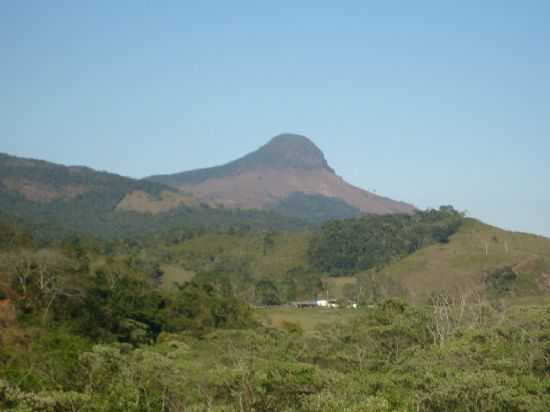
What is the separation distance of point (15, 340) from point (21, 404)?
2781 centimetres

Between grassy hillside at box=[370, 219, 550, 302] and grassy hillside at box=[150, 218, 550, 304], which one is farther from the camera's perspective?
grassy hillside at box=[370, 219, 550, 302]

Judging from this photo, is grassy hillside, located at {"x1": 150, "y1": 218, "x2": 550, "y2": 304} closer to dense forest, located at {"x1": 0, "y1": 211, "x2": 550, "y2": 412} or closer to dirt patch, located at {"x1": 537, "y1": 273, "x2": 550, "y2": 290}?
dirt patch, located at {"x1": 537, "y1": 273, "x2": 550, "y2": 290}

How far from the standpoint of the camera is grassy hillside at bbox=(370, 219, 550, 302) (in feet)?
420

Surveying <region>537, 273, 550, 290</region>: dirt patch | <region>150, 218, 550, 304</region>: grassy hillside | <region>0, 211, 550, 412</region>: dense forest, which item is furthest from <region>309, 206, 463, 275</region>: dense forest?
<region>0, 211, 550, 412</region>: dense forest

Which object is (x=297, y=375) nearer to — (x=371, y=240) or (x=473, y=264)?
(x=473, y=264)

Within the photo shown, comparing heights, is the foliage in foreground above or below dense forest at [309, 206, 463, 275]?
below

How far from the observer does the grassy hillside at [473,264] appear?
128 m

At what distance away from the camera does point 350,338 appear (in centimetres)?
4656

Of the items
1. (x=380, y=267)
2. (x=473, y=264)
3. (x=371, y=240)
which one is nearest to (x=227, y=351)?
(x=473, y=264)

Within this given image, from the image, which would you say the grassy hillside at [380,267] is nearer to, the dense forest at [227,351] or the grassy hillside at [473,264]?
the grassy hillside at [473,264]


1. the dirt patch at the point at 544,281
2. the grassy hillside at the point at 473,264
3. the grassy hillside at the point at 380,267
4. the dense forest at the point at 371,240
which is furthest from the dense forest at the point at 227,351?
the dense forest at the point at 371,240

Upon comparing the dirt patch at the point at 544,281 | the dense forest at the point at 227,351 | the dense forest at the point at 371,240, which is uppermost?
the dense forest at the point at 371,240

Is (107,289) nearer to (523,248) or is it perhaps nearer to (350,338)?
(350,338)

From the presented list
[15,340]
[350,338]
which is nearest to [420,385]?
[350,338]
